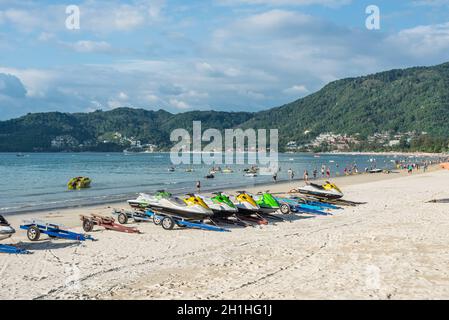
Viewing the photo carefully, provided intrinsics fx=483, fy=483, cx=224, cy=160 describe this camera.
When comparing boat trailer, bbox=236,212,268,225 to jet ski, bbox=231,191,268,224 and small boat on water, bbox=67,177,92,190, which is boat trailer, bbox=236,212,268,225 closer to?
jet ski, bbox=231,191,268,224

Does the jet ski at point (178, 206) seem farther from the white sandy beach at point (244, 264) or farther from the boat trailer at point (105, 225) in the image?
the boat trailer at point (105, 225)

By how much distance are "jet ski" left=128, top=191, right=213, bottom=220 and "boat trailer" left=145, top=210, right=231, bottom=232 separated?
0.49 feet

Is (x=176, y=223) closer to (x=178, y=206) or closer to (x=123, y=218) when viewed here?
(x=178, y=206)

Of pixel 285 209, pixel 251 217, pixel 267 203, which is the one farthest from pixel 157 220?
pixel 285 209

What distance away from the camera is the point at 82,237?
1483 cm

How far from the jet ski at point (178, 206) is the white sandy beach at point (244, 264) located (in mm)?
736

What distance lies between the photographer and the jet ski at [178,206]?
56.7 ft

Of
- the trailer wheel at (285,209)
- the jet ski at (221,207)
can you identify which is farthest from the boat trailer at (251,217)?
the trailer wheel at (285,209)

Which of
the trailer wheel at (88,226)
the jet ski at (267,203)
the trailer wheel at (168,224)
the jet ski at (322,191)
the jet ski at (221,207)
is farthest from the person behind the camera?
the jet ski at (322,191)
